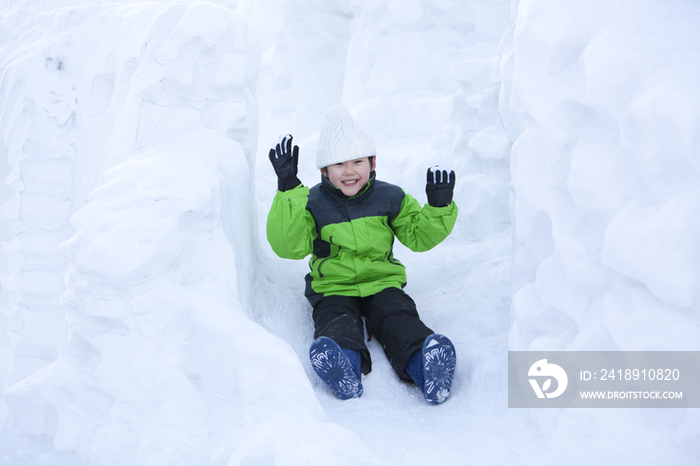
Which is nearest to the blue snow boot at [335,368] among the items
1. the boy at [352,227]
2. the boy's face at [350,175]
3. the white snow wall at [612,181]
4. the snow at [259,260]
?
the snow at [259,260]

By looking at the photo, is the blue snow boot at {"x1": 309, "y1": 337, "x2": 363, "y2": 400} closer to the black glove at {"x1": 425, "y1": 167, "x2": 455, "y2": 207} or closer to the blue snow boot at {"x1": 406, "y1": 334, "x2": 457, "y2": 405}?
the blue snow boot at {"x1": 406, "y1": 334, "x2": 457, "y2": 405}

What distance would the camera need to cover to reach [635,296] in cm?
114

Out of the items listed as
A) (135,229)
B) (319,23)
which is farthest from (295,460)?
(319,23)

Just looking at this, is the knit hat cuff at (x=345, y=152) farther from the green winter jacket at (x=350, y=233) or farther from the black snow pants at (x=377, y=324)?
the black snow pants at (x=377, y=324)

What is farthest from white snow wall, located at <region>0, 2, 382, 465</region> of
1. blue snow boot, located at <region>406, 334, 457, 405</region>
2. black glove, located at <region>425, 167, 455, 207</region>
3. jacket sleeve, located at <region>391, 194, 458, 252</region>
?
black glove, located at <region>425, 167, 455, 207</region>

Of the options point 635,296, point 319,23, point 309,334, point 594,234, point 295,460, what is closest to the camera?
point 295,460

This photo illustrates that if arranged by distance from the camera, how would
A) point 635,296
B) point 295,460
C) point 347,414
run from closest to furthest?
point 295,460 < point 635,296 < point 347,414

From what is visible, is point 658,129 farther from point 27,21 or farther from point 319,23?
point 319,23

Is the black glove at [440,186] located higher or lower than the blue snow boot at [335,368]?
higher

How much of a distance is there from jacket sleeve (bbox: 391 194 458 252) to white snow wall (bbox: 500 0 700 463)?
18.0 inches

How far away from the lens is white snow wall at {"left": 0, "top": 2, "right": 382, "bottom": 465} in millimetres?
1305

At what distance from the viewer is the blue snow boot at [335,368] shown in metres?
1.57

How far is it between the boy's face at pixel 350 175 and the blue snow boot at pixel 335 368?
0.66m

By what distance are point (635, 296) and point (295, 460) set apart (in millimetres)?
818
